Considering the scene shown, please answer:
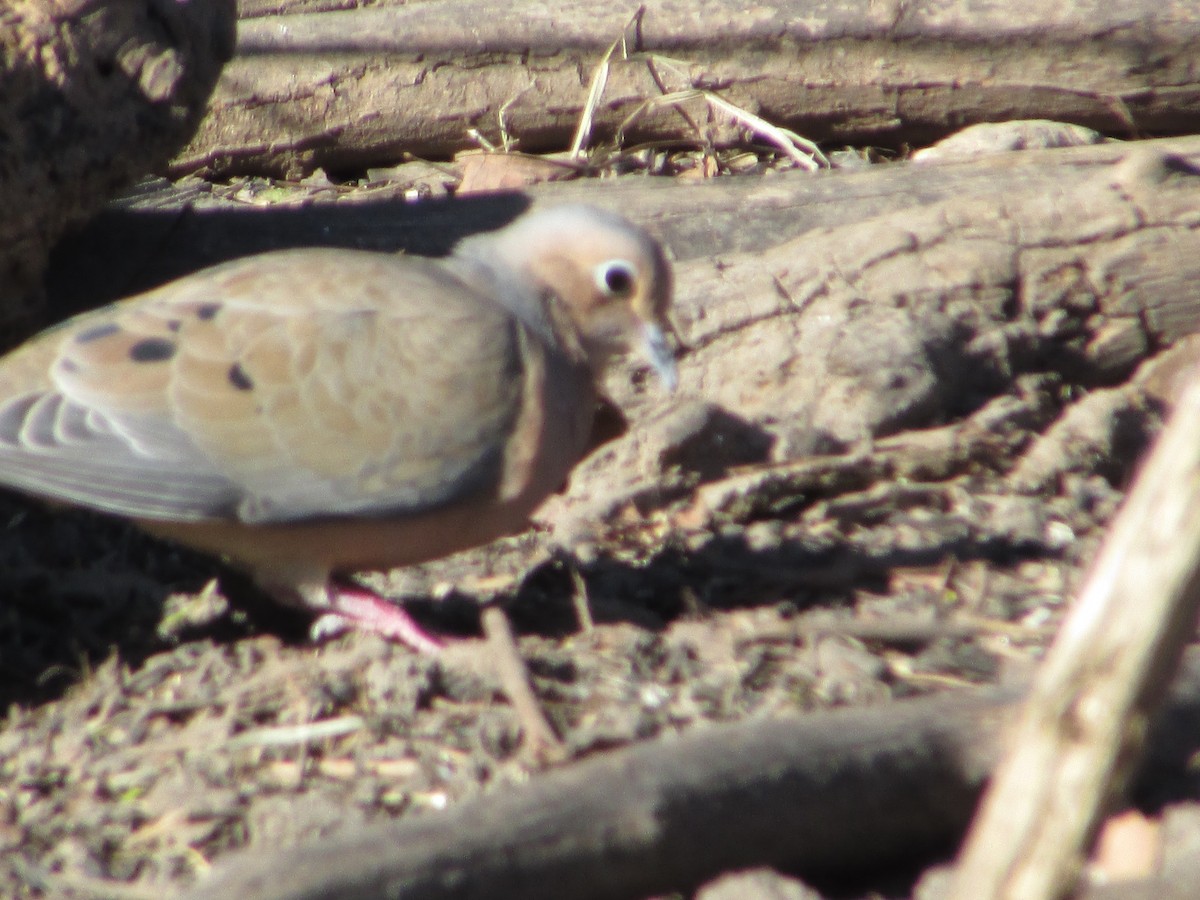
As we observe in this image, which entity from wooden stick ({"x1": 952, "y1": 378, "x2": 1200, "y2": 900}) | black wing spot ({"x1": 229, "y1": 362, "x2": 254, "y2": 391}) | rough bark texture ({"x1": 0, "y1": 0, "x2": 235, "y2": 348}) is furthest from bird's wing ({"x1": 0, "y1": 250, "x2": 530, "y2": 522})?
wooden stick ({"x1": 952, "y1": 378, "x2": 1200, "y2": 900})

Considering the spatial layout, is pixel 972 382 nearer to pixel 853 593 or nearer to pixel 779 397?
pixel 779 397

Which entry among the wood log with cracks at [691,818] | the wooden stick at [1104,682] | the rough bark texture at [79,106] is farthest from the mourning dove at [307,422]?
the wooden stick at [1104,682]

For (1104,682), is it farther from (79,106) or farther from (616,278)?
(79,106)

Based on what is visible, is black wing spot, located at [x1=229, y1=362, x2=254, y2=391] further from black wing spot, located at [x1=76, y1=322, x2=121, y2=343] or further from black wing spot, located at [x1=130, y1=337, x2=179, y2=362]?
black wing spot, located at [x1=76, y1=322, x2=121, y2=343]

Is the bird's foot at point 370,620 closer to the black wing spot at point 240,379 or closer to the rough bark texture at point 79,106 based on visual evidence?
the black wing spot at point 240,379

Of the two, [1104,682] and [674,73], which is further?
[674,73]

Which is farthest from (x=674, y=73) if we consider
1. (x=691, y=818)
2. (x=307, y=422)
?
(x=691, y=818)
